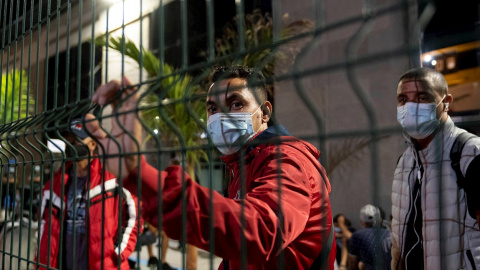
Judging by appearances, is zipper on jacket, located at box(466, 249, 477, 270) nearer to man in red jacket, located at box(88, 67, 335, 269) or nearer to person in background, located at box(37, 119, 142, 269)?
man in red jacket, located at box(88, 67, 335, 269)

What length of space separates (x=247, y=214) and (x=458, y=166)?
0.98m

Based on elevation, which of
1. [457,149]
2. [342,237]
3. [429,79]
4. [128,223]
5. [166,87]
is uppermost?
[429,79]

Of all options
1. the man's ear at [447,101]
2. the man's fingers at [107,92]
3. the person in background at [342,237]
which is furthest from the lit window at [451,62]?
the man's fingers at [107,92]

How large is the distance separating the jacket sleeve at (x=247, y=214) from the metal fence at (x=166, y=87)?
0.02 meters

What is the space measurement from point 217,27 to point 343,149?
2.11 meters

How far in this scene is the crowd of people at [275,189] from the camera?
0.96 meters

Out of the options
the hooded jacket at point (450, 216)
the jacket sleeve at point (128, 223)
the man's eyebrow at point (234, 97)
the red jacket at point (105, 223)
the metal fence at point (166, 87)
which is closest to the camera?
the metal fence at point (166, 87)

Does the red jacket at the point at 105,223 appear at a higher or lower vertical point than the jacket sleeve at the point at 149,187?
lower

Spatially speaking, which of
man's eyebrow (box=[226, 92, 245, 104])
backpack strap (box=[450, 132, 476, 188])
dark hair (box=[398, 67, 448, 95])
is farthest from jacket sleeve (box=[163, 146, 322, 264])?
backpack strap (box=[450, 132, 476, 188])

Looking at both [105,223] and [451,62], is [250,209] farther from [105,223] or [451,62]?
[451,62]

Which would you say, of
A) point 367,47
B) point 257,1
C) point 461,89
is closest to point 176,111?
point 257,1

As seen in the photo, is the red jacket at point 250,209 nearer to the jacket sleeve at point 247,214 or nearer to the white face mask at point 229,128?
the jacket sleeve at point 247,214

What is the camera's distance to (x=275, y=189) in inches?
40.4

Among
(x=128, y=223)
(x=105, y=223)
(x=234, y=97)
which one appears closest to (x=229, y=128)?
(x=234, y=97)
